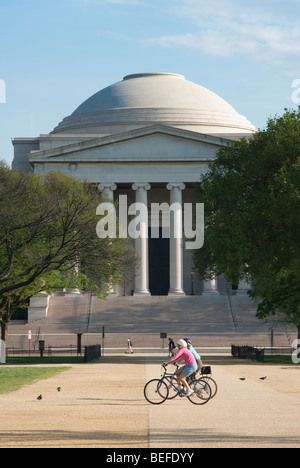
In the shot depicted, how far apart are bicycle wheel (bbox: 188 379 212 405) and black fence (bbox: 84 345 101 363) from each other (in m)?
24.4

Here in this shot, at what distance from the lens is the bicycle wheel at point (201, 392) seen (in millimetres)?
24234

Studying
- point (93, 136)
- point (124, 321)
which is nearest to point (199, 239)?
point (124, 321)

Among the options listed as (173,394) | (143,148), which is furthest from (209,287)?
(173,394)

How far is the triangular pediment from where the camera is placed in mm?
90562

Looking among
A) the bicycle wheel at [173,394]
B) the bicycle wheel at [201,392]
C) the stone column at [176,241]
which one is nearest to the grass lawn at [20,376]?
the bicycle wheel at [173,394]

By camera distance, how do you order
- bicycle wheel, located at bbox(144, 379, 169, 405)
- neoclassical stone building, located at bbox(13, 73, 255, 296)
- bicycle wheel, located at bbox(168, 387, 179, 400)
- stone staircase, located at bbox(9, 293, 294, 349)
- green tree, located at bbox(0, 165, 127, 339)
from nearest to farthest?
bicycle wheel, located at bbox(144, 379, 169, 405), bicycle wheel, located at bbox(168, 387, 179, 400), green tree, located at bbox(0, 165, 127, 339), stone staircase, located at bbox(9, 293, 294, 349), neoclassical stone building, located at bbox(13, 73, 255, 296)

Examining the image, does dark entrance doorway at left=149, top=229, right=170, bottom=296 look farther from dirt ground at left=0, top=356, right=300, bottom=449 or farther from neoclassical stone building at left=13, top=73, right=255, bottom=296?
dirt ground at left=0, top=356, right=300, bottom=449

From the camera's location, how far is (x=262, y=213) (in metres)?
50.8

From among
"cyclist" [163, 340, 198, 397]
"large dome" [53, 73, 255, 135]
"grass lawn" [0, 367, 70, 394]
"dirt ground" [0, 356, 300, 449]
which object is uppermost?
"large dome" [53, 73, 255, 135]

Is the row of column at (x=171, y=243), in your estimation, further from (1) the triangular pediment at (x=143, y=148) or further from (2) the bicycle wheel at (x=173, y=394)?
(2) the bicycle wheel at (x=173, y=394)

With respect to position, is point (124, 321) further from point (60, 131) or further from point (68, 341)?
point (60, 131)

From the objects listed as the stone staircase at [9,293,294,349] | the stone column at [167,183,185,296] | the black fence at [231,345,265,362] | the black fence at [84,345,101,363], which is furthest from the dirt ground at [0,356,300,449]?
the stone column at [167,183,185,296]
